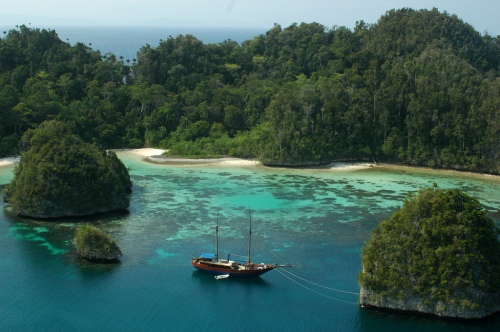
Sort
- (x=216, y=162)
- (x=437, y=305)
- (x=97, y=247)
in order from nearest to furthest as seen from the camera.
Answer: (x=437, y=305) → (x=97, y=247) → (x=216, y=162)

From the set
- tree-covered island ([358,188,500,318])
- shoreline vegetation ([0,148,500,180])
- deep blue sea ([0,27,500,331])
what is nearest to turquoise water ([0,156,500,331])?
deep blue sea ([0,27,500,331])

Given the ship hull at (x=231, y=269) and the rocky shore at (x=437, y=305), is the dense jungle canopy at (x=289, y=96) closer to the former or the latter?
the ship hull at (x=231, y=269)

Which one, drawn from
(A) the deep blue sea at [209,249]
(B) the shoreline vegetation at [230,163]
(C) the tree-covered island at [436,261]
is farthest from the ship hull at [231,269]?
(B) the shoreline vegetation at [230,163]

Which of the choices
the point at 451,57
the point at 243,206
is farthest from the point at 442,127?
the point at 243,206

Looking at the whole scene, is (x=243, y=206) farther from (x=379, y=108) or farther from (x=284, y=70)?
(x=284, y=70)

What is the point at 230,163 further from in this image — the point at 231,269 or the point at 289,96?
the point at 231,269

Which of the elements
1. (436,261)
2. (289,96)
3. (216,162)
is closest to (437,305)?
(436,261)
